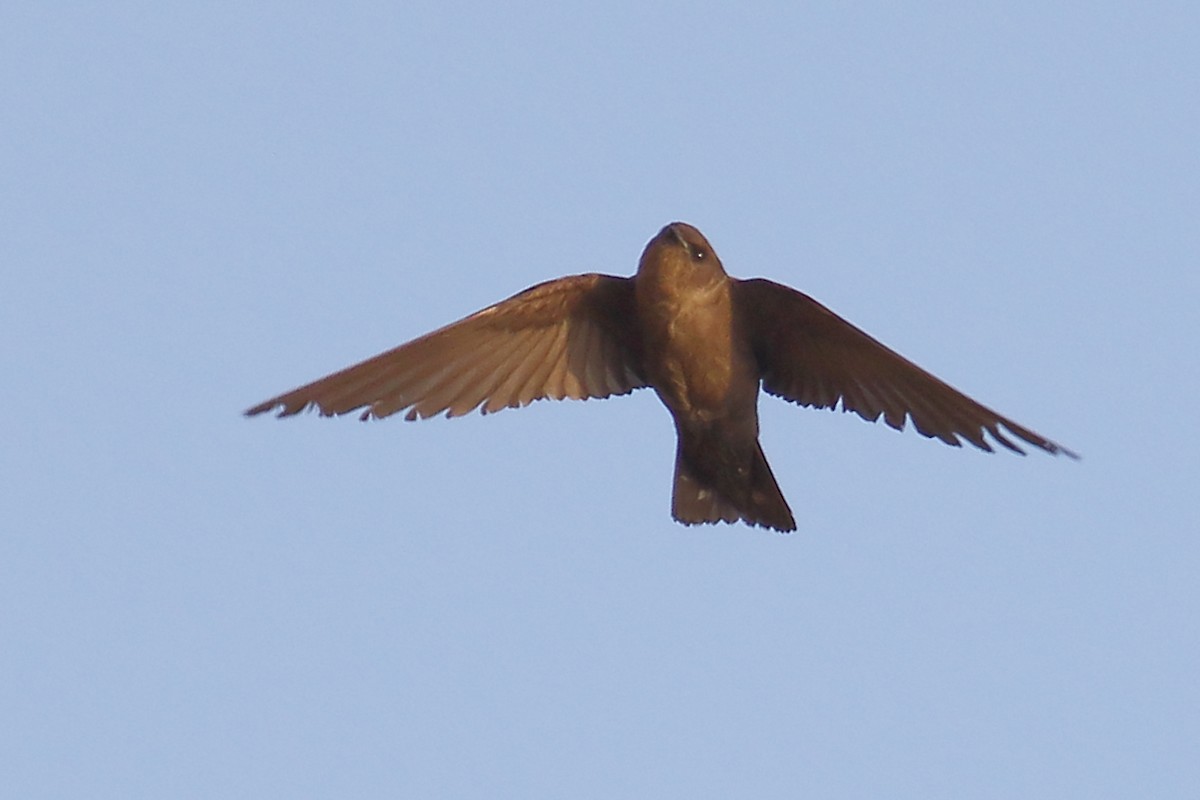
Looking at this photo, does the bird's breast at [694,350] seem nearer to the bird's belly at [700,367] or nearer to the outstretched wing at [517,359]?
the bird's belly at [700,367]

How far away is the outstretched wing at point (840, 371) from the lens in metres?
9.59

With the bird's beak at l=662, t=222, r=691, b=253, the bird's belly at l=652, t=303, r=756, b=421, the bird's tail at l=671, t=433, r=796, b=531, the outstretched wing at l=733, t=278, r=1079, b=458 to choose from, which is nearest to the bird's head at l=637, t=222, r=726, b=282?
the bird's beak at l=662, t=222, r=691, b=253

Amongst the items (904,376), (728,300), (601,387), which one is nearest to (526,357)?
(601,387)

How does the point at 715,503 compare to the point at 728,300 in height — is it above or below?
below

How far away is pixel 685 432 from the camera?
33.8 ft

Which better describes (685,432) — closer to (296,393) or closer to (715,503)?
(715,503)

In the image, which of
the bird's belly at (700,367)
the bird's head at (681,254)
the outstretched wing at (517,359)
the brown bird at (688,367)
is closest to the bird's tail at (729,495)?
the brown bird at (688,367)

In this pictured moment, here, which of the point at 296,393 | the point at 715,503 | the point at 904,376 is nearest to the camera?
the point at 296,393

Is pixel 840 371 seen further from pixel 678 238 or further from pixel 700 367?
pixel 678 238

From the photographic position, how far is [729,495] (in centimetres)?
1063

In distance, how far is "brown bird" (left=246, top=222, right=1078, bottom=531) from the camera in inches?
381

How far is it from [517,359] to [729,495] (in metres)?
1.40

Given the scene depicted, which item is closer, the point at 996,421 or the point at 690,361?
the point at 996,421

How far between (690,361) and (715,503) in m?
1.04
